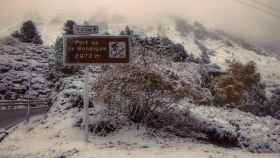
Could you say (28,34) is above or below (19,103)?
above

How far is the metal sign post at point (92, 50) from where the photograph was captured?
53.1ft

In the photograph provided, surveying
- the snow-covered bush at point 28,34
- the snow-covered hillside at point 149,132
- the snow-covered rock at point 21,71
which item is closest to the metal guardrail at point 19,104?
the snow-covered rock at point 21,71

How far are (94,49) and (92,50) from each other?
9cm

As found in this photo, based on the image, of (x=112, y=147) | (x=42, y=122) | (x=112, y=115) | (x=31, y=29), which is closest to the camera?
(x=112, y=147)

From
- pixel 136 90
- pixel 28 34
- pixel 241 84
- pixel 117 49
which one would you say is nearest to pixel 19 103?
pixel 136 90

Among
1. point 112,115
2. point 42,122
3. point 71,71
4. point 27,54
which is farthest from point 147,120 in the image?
point 27,54

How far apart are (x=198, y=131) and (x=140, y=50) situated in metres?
4.49

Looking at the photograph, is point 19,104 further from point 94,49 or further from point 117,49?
point 117,49

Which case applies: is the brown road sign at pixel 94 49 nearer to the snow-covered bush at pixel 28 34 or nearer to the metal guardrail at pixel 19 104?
the metal guardrail at pixel 19 104

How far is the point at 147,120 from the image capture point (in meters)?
18.6

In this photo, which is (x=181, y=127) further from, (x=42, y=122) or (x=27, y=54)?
(x=27, y=54)

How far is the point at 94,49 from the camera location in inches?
641

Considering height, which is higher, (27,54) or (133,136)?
(27,54)

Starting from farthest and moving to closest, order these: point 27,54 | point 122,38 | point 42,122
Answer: point 27,54
point 42,122
point 122,38
